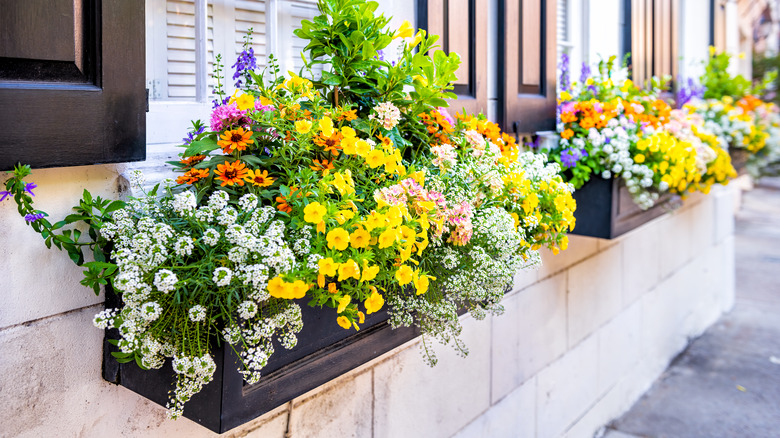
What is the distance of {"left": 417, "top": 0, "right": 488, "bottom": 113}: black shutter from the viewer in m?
2.41

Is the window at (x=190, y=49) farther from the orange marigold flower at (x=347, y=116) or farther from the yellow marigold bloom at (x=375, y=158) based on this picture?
the yellow marigold bloom at (x=375, y=158)

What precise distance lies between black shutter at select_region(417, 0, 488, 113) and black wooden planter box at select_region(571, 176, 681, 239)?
0.79 m

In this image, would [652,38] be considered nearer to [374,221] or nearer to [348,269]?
[374,221]

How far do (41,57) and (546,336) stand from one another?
2844 millimetres

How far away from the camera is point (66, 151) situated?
1309 mm

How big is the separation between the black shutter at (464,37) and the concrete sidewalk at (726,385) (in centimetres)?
265

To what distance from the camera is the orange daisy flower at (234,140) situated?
1454 millimetres

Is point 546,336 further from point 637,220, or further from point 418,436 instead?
point 418,436

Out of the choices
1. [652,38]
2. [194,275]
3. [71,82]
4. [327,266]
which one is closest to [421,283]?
[327,266]

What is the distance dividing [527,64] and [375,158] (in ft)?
5.63

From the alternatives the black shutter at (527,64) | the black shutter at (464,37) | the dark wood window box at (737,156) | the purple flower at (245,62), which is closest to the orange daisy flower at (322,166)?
the purple flower at (245,62)

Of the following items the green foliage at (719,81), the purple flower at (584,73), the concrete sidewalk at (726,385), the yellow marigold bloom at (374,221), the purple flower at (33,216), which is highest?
the green foliage at (719,81)

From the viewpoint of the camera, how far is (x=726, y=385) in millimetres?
4699

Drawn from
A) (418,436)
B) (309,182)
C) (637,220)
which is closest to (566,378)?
(637,220)
